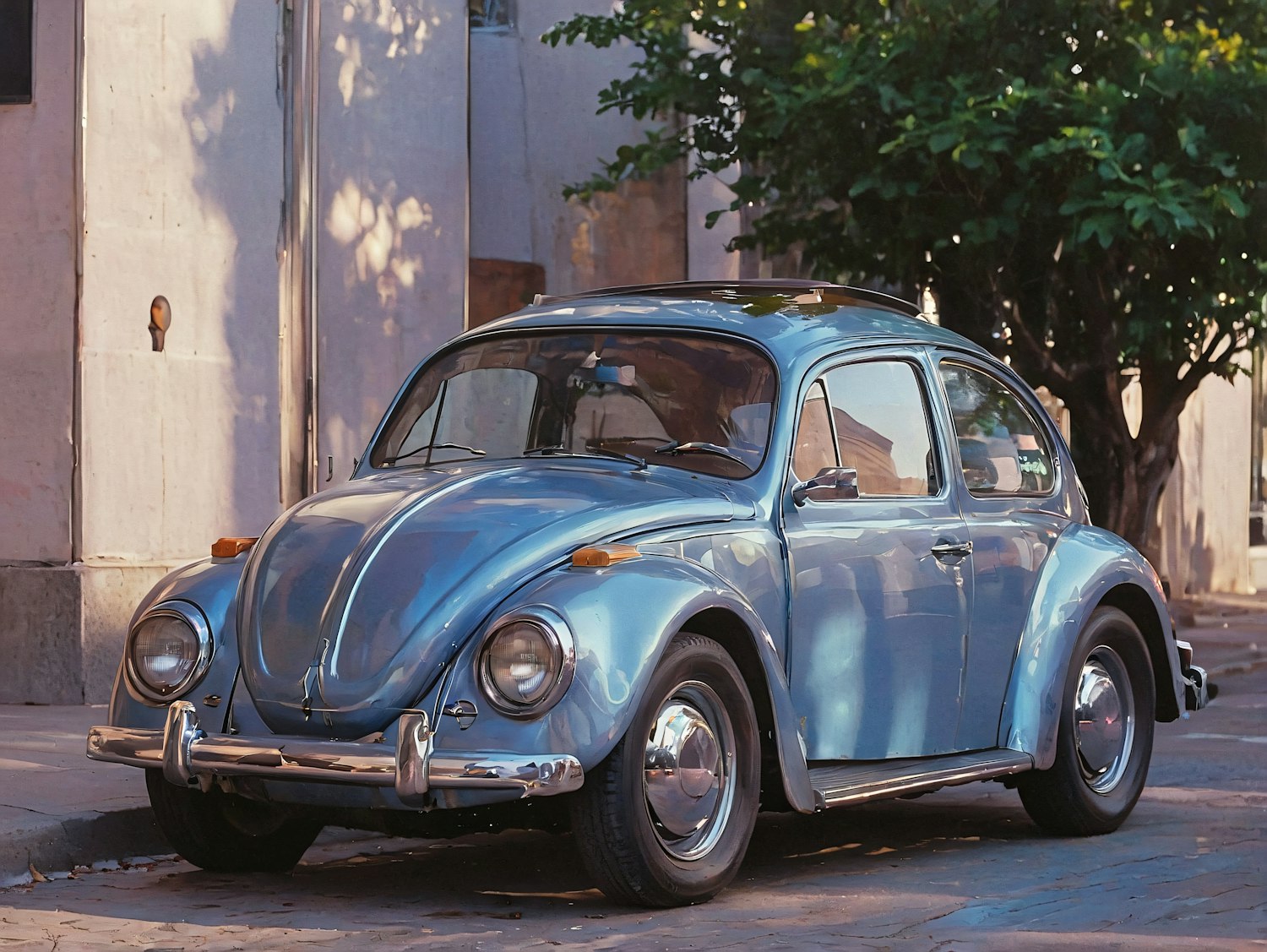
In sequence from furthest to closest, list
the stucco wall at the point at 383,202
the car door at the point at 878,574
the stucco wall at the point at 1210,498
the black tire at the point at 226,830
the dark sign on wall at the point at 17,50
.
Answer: the stucco wall at the point at 1210,498 → the stucco wall at the point at 383,202 → the dark sign on wall at the point at 17,50 → the car door at the point at 878,574 → the black tire at the point at 226,830

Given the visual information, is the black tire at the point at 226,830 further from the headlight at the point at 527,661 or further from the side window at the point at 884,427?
the side window at the point at 884,427

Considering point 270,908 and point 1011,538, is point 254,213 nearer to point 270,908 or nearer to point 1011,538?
point 1011,538

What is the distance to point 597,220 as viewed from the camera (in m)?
18.3

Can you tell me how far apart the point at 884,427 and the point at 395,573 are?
7.12 ft

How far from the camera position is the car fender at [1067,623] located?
7672 millimetres

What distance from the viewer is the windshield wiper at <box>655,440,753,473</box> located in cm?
692

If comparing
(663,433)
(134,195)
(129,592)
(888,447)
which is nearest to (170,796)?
(663,433)

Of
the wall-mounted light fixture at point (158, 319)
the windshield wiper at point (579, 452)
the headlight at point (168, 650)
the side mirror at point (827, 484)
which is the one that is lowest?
the headlight at point (168, 650)

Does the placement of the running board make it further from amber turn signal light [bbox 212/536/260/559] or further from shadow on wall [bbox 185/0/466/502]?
shadow on wall [bbox 185/0/466/502]

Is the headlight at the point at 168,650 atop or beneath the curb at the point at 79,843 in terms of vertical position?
atop

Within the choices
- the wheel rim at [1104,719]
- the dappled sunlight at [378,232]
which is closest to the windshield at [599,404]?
the wheel rim at [1104,719]

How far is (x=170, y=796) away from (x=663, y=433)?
1.95 metres

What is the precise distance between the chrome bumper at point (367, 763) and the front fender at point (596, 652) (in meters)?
0.07

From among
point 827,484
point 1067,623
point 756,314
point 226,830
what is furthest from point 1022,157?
point 226,830
